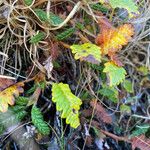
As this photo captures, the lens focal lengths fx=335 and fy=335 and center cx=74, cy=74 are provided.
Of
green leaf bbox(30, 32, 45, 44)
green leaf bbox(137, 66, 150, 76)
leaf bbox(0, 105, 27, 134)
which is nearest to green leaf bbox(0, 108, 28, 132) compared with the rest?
leaf bbox(0, 105, 27, 134)

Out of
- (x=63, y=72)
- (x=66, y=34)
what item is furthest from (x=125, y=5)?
(x=63, y=72)

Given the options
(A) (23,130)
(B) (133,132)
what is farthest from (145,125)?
(A) (23,130)

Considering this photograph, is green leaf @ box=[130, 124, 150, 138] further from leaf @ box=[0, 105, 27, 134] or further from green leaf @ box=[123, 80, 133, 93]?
leaf @ box=[0, 105, 27, 134]

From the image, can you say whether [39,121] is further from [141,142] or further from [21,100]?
[141,142]

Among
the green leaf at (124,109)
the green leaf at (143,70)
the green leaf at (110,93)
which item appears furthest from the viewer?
the green leaf at (143,70)

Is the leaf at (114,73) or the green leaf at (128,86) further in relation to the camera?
the green leaf at (128,86)

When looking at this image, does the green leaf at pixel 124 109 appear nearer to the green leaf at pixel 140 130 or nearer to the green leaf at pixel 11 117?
the green leaf at pixel 140 130

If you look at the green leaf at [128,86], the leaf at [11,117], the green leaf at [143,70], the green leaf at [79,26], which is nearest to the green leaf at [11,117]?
the leaf at [11,117]

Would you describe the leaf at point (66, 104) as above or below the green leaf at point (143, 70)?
above
